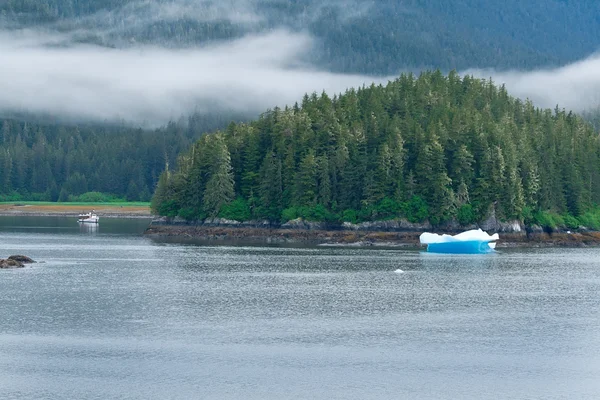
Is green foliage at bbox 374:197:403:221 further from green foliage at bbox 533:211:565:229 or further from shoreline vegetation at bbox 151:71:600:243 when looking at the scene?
green foliage at bbox 533:211:565:229

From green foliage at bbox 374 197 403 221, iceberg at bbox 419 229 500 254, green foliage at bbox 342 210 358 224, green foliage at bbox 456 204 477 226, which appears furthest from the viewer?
green foliage at bbox 342 210 358 224

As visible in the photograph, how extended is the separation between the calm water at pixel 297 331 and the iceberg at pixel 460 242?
65.5 ft

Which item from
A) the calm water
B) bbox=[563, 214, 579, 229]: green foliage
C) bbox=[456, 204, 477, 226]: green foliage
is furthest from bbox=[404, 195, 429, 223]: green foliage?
the calm water

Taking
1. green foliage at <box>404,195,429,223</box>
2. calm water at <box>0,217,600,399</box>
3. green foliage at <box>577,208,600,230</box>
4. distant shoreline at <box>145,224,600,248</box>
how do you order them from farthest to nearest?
green foliage at <box>577,208,600,230</box>, green foliage at <box>404,195,429,223</box>, distant shoreline at <box>145,224,600,248</box>, calm water at <box>0,217,600,399</box>

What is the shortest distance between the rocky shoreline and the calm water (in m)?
38.7

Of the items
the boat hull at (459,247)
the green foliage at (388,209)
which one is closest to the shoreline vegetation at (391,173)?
the green foliage at (388,209)

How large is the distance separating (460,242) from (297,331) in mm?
72493

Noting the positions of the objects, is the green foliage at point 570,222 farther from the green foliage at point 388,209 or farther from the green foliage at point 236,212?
the green foliage at point 236,212

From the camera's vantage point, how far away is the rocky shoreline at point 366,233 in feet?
510

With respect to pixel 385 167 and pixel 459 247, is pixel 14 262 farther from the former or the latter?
pixel 385 167

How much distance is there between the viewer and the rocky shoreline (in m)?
156

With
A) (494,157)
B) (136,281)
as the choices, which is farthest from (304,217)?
(136,281)

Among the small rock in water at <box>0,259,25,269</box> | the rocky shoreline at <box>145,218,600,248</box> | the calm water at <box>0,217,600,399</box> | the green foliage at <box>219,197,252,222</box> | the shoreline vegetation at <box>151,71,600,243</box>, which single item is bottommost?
the calm water at <box>0,217,600,399</box>

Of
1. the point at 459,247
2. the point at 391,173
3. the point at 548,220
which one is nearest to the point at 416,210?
the point at 391,173
